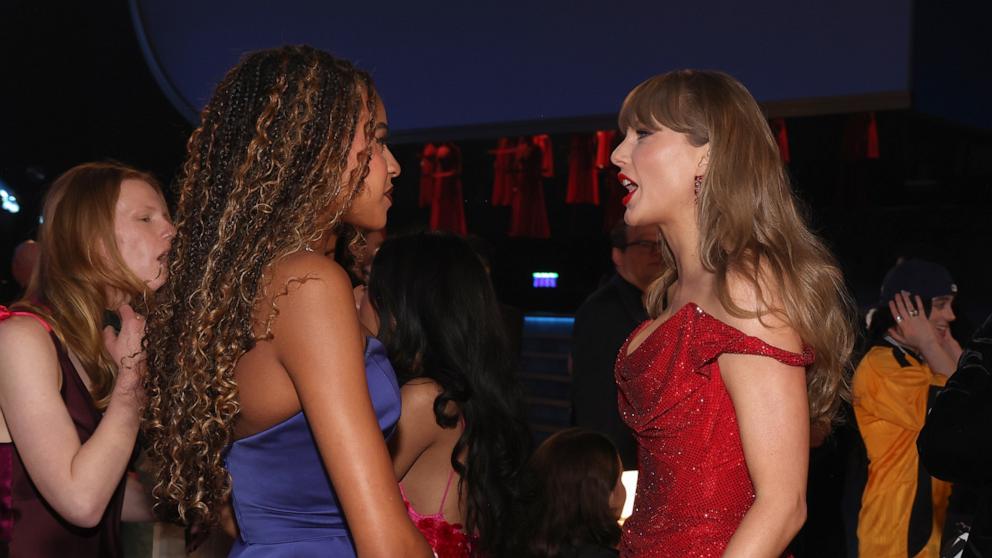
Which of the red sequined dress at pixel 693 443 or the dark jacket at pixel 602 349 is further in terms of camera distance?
the dark jacket at pixel 602 349

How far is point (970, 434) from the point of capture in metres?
1.56

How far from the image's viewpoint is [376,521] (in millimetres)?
1298

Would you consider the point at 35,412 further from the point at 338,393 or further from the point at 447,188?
the point at 447,188

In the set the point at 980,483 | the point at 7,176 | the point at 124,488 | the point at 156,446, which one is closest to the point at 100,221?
the point at 124,488

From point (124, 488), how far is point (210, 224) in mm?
998

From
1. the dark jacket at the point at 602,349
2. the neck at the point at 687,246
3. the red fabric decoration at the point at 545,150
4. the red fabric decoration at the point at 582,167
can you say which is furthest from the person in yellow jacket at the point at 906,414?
the red fabric decoration at the point at 545,150

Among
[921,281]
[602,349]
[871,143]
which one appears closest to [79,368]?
[602,349]

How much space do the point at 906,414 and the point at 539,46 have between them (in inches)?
116

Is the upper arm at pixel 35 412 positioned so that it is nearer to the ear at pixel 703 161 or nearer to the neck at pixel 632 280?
the ear at pixel 703 161

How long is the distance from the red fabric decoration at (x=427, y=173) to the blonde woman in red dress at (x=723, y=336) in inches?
334

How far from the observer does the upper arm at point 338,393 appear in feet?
4.26

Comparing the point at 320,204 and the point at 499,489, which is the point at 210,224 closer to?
the point at 320,204

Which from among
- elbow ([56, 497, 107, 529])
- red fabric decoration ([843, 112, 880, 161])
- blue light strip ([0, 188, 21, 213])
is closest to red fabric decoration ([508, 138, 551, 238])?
red fabric decoration ([843, 112, 880, 161])

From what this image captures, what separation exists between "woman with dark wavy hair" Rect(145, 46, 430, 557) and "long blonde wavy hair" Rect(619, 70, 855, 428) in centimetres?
53
